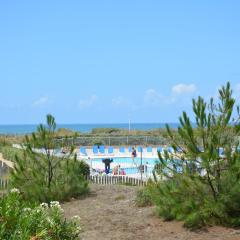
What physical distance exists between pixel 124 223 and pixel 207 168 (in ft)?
6.96

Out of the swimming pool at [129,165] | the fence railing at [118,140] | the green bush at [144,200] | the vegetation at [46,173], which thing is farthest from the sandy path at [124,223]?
the fence railing at [118,140]

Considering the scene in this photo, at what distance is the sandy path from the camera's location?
32.0ft

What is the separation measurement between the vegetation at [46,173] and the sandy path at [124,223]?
0.57m

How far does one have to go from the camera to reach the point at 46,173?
48.6 feet

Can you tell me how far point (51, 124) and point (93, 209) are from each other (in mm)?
2656

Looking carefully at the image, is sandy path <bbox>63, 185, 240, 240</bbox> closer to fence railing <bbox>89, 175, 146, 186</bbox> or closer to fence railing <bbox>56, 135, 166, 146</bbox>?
fence railing <bbox>89, 175, 146, 186</bbox>

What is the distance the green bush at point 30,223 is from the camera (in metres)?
4.10

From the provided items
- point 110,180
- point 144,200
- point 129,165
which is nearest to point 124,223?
point 144,200

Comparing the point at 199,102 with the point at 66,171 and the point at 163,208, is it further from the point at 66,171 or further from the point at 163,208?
the point at 66,171

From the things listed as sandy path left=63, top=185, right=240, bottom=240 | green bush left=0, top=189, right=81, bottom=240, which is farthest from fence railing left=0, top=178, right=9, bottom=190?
green bush left=0, top=189, right=81, bottom=240

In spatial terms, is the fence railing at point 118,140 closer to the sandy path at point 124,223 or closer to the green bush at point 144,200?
the sandy path at point 124,223

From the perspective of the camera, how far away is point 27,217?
425cm

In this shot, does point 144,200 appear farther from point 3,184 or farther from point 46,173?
point 3,184

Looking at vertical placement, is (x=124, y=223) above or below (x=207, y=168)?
below
